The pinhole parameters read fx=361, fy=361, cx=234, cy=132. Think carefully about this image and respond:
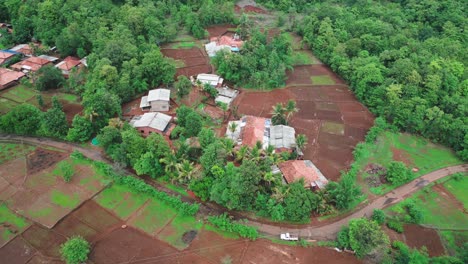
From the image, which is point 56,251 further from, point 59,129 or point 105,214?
point 59,129

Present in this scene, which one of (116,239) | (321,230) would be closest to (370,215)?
(321,230)

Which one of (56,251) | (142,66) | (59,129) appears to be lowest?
(56,251)

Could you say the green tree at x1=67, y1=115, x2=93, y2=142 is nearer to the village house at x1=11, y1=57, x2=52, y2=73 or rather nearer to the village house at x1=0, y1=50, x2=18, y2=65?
the village house at x1=11, y1=57, x2=52, y2=73

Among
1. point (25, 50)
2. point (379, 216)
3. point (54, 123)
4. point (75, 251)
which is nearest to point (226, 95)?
point (54, 123)

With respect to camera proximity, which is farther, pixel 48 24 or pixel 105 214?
pixel 48 24

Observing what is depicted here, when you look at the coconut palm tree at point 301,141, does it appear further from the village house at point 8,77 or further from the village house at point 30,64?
the village house at point 8,77

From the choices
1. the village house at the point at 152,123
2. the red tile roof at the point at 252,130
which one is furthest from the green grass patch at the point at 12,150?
the red tile roof at the point at 252,130

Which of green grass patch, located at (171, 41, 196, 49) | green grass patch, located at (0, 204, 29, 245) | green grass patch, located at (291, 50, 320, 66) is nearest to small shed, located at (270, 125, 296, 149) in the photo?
green grass patch, located at (291, 50, 320, 66)
